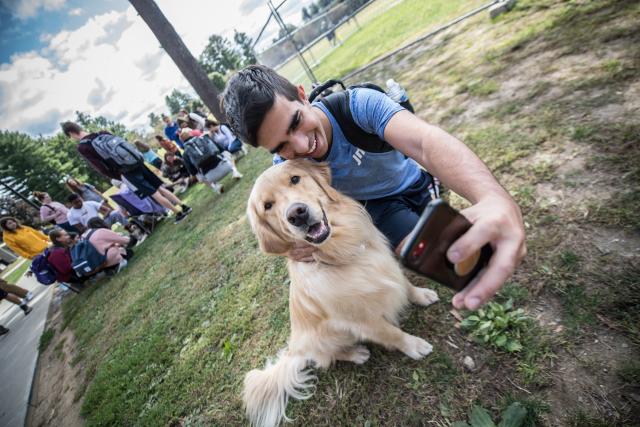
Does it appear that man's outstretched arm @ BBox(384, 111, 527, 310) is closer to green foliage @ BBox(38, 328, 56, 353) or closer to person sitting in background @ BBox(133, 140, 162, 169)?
green foliage @ BBox(38, 328, 56, 353)

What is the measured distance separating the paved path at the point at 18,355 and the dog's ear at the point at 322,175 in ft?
19.5

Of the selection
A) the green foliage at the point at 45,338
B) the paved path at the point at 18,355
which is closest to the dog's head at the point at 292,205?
the paved path at the point at 18,355

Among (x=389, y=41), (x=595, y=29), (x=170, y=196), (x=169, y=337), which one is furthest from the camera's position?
(x=389, y=41)

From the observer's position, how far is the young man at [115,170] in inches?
262

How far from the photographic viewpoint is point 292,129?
1983 millimetres

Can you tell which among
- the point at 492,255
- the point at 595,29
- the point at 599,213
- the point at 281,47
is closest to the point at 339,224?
the point at 492,255

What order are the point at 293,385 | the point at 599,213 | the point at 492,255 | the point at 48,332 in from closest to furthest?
the point at 492,255, the point at 599,213, the point at 293,385, the point at 48,332

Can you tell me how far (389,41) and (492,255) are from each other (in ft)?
38.4

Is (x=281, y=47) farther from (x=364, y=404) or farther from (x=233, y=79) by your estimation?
(x=364, y=404)

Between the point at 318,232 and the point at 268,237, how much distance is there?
43cm

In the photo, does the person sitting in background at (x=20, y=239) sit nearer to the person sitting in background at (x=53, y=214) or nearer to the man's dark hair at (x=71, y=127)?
the person sitting in background at (x=53, y=214)

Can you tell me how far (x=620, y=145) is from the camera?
2.43 meters

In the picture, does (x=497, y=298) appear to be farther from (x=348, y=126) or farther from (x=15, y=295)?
(x=15, y=295)

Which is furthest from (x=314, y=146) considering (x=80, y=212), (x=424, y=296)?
(x=80, y=212)
